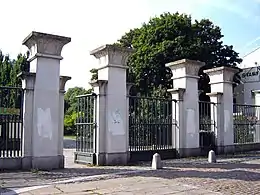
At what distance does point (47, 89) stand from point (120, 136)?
313 centimetres

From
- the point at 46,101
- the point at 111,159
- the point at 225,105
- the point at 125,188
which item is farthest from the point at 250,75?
the point at 125,188

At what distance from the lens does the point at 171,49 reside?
95.8ft

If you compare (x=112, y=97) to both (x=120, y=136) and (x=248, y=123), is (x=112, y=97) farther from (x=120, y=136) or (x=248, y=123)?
(x=248, y=123)

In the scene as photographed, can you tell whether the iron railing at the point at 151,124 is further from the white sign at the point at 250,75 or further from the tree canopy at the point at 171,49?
the white sign at the point at 250,75

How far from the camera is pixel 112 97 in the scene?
39.4 ft

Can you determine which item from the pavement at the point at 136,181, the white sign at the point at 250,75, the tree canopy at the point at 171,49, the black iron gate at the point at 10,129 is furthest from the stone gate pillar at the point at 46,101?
the white sign at the point at 250,75

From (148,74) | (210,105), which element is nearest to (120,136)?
(210,105)

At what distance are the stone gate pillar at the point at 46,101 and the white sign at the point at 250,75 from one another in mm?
30190

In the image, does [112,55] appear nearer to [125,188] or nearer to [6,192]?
[125,188]

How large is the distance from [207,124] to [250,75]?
23.8 metres

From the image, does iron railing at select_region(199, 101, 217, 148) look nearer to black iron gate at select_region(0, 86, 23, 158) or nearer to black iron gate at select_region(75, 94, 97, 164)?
black iron gate at select_region(75, 94, 97, 164)

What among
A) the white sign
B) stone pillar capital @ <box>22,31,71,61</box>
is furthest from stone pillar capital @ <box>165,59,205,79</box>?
the white sign

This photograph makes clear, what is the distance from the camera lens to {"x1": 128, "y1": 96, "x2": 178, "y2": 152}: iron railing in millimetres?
13109

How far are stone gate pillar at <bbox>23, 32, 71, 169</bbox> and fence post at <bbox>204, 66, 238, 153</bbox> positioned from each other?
8.43 metres
